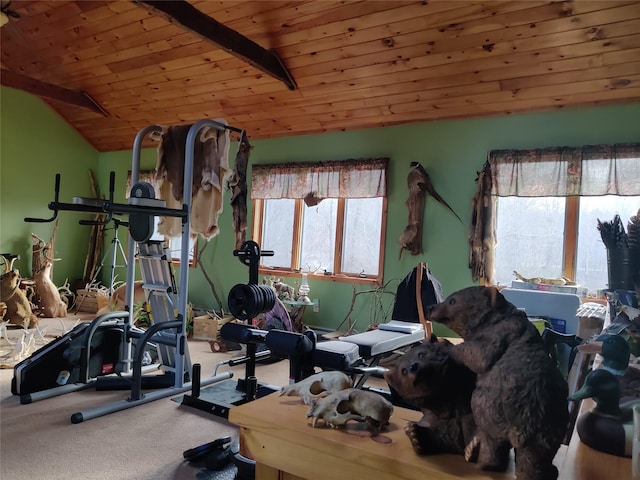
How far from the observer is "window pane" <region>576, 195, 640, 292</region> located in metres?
4.12

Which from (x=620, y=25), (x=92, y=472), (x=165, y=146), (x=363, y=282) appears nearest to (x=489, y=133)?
(x=620, y=25)

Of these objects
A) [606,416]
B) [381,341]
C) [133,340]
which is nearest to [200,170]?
[133,340]

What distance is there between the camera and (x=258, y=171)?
5.98 m

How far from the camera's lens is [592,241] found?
166 inches

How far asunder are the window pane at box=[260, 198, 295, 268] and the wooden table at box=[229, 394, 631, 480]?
4.94 m

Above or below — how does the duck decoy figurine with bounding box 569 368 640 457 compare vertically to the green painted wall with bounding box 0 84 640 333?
below

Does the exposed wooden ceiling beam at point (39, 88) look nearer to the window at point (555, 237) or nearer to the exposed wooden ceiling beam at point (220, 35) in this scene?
the exposed wooden ceiling beam at point (220, 35)

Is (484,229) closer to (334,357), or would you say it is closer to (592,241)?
(592,241)

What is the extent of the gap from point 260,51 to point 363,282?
2609mm

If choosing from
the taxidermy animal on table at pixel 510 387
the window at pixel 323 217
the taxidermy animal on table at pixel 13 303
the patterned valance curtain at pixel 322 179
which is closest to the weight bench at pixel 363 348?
the taxidermy animal on table at pixel 510 387

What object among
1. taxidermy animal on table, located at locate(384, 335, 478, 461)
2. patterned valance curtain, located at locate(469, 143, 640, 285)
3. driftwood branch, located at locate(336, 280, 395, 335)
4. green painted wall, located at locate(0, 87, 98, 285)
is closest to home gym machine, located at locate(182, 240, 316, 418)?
taxidermy animal on table, located at locate(384, 335, 478, 461)

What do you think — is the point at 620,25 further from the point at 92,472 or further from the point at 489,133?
the point at 92,472

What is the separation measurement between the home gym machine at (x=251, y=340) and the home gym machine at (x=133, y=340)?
0.31 meters

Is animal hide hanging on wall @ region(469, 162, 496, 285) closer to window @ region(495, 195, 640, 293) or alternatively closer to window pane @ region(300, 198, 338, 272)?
window @ region(495, 195, 640, 293)
